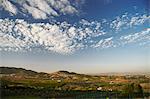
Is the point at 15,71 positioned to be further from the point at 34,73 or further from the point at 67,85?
the point at 67,85

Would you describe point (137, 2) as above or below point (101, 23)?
above

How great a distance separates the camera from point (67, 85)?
4.12 m

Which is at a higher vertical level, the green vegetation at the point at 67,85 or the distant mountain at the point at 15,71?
the distant mountain at the point at 15,71

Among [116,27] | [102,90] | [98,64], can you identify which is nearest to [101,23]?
[116,27]

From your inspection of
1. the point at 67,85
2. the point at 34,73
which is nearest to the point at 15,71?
the point at 34,73

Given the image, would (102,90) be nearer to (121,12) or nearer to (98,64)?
(98,64)

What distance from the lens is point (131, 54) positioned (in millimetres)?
4395

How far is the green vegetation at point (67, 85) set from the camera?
3898 mm

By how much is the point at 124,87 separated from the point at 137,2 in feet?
3.44

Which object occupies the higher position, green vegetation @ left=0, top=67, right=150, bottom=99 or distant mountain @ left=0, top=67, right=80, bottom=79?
distant mountain @ left=0, top=67, right=80, bottom=79

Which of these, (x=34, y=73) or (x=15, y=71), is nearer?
(x=15, y=71)

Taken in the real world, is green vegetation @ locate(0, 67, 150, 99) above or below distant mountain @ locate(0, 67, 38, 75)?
below

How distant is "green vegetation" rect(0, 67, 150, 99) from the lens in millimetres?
3898

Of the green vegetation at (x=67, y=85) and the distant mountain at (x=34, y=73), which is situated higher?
the distant mountain at (x=34, y=73)
